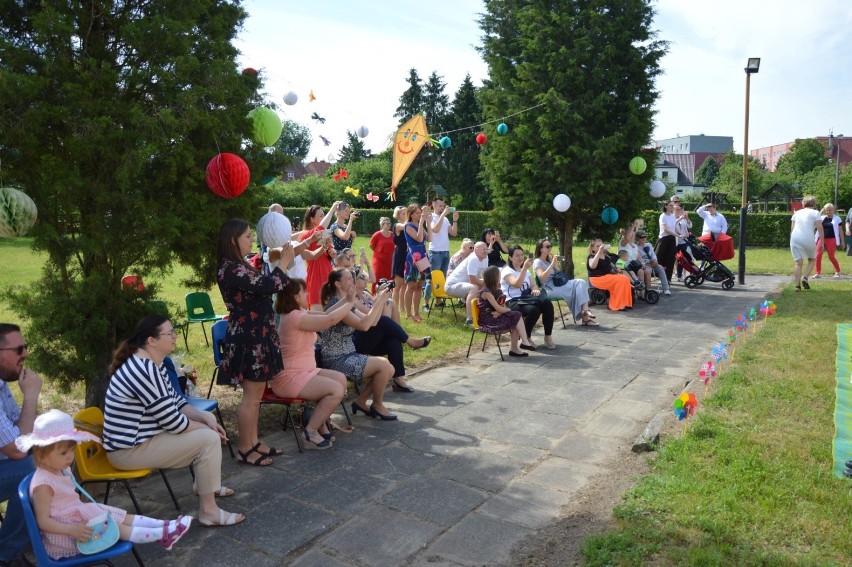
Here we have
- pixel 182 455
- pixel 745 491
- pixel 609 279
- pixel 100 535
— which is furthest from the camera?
pixel 609 279

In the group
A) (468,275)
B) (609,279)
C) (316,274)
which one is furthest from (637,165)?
(316,274)

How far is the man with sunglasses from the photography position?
3.29 m

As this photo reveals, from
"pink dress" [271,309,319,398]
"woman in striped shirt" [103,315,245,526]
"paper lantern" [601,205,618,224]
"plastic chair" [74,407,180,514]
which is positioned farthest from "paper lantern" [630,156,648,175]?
"plastic chair" [74,407,180,514]

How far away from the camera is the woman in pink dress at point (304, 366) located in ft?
16.6

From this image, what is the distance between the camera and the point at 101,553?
3.02 meters

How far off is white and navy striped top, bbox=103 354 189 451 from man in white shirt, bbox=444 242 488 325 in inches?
236

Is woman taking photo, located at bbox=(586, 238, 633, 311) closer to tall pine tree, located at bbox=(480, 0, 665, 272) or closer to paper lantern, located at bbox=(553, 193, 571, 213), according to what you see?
paper lantern, located at bbox=(553, 193, 571, 213)

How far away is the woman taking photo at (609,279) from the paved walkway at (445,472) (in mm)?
3613

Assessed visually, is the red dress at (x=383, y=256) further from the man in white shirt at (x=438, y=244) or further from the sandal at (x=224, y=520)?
the sandal at (x=224, y=520)

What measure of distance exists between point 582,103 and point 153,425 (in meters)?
11.7

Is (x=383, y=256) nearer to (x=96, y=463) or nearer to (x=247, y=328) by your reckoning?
(x=247, y=328)

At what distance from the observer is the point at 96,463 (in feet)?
12.6

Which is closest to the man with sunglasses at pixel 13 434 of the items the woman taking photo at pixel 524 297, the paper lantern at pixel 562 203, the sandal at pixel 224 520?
the sandal at pixel 224 520

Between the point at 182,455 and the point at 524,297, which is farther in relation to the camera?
the point at 524,297
